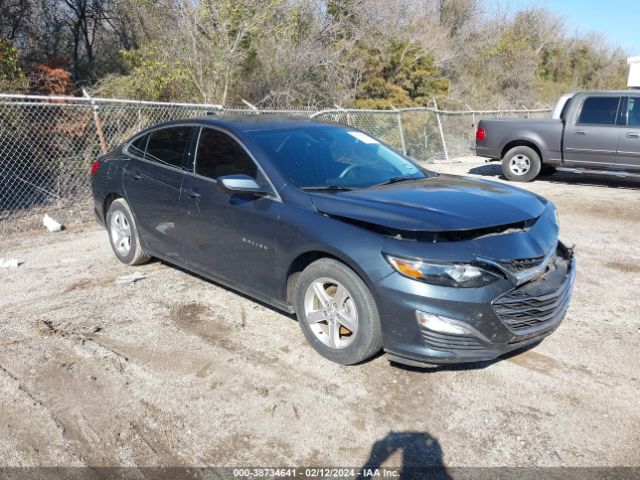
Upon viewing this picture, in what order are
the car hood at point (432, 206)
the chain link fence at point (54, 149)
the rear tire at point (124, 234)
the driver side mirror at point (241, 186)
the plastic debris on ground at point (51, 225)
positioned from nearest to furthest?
the car hood at point (432, 206), the driver side mirror at point (241, 186), the rear tire at point (124, 234), the plastic debris on ground at point (51, 225), the chain link fence at point (54, 149)

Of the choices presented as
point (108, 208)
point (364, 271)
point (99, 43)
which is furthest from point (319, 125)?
point (99, 43)

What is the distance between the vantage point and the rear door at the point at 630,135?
9953 mm

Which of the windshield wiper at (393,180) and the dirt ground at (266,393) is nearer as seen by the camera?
the dirt ground at (266,393)

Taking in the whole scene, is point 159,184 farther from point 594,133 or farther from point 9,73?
point 594,133

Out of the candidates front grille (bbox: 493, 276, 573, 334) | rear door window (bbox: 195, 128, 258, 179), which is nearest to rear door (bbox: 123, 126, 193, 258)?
rear door window (bbox: 195, 128, 258, 179)

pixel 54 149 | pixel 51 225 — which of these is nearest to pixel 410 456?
pixel 51 225

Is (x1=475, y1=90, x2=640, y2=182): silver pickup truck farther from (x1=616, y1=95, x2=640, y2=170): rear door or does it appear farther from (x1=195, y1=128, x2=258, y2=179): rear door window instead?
(x1=195, y1=128, x2=258, y2=179): rear door window

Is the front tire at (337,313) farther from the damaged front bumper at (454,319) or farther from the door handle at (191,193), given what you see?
the door handle at (191,193)

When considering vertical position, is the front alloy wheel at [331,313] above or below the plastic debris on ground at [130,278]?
above

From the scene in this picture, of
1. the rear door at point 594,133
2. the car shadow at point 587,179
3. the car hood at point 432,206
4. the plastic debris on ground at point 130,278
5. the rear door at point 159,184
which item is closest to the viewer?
the car hood at point 432,206

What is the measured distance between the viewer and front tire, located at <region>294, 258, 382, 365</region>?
332 cm

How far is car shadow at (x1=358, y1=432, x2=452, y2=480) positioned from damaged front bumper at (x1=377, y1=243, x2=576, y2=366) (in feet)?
1.56

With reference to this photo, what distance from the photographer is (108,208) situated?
584cm

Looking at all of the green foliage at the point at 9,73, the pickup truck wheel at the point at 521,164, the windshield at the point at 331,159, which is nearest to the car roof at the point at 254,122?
the windshield at the point at 331,159
